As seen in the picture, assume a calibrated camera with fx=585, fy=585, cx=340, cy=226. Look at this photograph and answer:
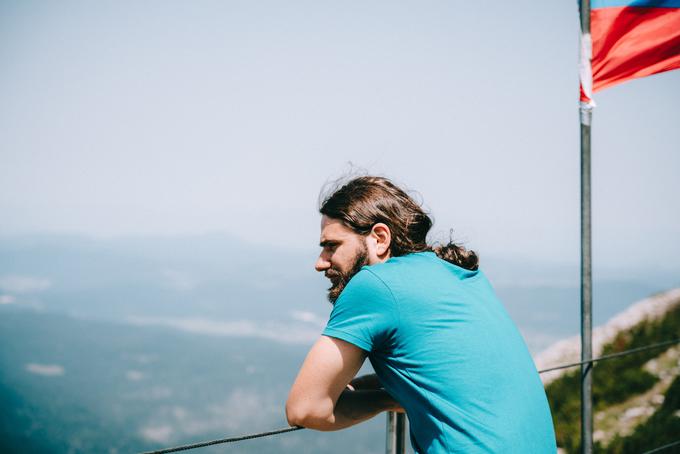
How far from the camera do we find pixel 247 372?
14138 cm

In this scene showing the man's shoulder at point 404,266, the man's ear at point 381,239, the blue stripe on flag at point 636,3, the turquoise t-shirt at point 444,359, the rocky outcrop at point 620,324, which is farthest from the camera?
the rocky outcrop at point 620,324

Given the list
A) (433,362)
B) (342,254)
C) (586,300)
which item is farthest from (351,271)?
(586,300)

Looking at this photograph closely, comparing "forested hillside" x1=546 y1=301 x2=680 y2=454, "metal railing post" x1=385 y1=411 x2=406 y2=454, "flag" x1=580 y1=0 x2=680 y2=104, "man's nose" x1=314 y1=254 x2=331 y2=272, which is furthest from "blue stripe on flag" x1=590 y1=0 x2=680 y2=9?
"forested hillside" x1=546 y1=301 x2=680 y2=454

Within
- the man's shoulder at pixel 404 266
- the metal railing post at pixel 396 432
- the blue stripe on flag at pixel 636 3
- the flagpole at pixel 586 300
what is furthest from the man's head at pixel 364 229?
the blue stripe on flag at pixel 636 3

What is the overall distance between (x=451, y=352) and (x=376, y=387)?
0.56m

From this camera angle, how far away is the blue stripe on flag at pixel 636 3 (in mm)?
3607

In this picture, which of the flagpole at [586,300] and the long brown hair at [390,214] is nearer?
the long brown hair at [390,214]

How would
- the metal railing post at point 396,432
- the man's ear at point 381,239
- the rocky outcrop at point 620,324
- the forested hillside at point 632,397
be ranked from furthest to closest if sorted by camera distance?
the rocky outcrop at point 620,324
the forested hillside at point 632,397
the metal railing post at point 396,432
the man's ear at point 381,239

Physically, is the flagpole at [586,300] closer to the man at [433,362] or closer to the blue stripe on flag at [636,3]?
the blue stripe on flag at [636,3]

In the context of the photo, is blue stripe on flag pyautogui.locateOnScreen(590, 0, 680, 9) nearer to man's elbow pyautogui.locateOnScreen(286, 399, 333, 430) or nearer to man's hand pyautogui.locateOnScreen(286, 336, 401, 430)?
man's hand pyautogui.locateOnScreen(286, 336, 401, 430)

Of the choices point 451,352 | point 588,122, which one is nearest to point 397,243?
point 451,352

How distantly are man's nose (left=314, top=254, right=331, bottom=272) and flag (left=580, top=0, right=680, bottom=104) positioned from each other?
90.8 inches

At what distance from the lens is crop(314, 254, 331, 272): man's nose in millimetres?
1955

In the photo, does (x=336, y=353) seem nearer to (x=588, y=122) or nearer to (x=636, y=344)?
(x=588, y=122)
